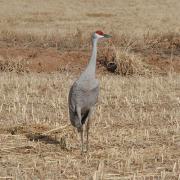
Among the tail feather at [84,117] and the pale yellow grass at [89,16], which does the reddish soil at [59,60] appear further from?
the tail feather at [84,117]

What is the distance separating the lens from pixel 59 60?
1859 cm

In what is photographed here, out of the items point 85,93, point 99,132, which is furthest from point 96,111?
point 85,93

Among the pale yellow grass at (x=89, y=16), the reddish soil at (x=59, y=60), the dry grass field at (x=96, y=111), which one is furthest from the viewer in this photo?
the pale yellow grass at (x=89, y=16)

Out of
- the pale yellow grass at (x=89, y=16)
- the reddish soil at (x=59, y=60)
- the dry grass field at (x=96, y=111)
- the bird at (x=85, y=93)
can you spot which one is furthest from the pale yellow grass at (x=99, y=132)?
the pale yellow grass at (x=89, y=16)

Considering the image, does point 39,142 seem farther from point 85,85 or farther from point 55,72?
point 55,72

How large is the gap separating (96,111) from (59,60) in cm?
724

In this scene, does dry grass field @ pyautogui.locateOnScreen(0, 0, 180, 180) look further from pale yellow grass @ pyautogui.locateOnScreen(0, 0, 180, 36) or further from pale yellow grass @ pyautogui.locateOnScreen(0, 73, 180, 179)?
pale yellow grass @ pyautogui.locateOnScreen(0, 0, 180, 36)

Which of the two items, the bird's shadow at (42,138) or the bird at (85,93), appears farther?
the bird's shadow at (42,138)

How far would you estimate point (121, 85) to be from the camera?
14.6 meters

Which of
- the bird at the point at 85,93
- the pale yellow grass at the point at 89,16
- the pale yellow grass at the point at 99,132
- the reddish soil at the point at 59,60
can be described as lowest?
the pale yellow grass at the point at 89,16

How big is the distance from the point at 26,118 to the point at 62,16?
24.1 meters

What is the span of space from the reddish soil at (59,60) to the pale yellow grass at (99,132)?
285 cm

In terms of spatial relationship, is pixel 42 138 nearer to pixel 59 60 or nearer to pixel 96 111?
pixel 96 111

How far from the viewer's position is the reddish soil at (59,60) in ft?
59.2
